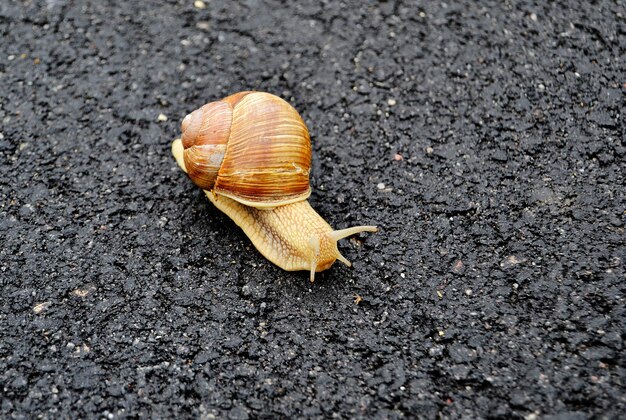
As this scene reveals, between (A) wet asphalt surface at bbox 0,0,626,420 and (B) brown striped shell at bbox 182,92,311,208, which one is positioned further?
(B) brown striped shell at bbox 182,92,311,208

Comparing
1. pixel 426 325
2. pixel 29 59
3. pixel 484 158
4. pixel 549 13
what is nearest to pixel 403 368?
pixel 426 325

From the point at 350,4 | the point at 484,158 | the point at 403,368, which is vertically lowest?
the point at 403,368

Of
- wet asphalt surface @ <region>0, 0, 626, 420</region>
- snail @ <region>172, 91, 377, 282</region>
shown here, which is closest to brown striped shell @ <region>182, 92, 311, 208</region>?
snail @ <region>172, 91, 377, 282</region>

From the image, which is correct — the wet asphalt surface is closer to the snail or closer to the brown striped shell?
the snail

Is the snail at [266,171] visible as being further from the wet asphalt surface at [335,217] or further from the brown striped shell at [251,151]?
the wet asphalt surface at [335,217]

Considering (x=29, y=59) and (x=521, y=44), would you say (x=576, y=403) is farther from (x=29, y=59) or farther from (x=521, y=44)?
(x=29, y=59)
